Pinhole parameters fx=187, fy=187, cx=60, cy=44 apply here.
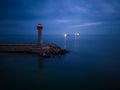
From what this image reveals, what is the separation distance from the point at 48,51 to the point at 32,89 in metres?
13.4

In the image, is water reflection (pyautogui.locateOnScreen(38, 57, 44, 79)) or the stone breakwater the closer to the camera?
water reflection (pyautogui.locateOnScreen(38, 57, 44, 79))

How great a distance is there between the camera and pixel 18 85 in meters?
13.4

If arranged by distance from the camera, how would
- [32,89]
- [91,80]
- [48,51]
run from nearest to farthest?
[32,89] → [91,80] → [48,51]

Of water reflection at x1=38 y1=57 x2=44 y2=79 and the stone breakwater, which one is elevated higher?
the stone breakwater

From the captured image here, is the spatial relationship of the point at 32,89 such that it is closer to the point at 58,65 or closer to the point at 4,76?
the point at 4,76

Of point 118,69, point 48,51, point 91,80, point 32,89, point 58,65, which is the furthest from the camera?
point 48,51

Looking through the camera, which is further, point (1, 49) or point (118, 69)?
point (1, 49)

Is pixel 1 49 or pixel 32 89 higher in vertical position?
pixel 1 49

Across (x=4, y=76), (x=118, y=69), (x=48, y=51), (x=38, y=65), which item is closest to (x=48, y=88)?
(x=4, y=76)

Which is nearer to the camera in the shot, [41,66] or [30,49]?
[41,66]

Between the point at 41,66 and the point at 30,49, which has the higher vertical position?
the point at 30,49

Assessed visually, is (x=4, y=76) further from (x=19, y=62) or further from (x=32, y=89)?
(x=19, y=62)

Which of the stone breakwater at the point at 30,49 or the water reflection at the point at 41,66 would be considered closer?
the water reflection at the point at 41,66

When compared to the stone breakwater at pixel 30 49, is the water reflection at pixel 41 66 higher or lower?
lower
